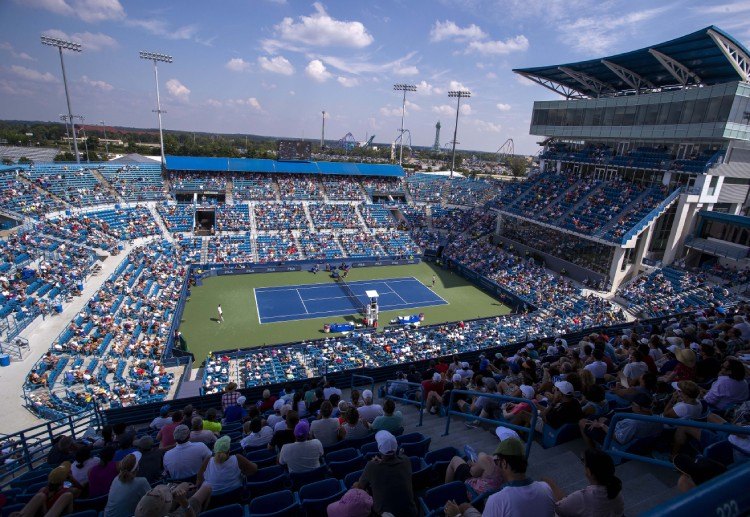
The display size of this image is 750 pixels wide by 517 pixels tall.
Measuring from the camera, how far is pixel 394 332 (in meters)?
23.1

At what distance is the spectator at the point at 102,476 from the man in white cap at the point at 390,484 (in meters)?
3.28

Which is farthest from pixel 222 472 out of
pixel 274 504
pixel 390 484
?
pixel 390 484

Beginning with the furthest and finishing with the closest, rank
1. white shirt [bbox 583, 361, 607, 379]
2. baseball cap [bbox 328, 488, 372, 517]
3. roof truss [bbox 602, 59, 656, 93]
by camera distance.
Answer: roof truss [bbox 602, 59, 656, 93] < white shirt [bbox 583, 361, 607, 379] < baseball cap [bbox 328, 488, 372, 517]

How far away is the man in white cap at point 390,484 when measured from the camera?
166 inches

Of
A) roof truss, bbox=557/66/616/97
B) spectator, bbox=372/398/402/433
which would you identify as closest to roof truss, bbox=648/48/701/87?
roof truss, bbox=557/66/616/97

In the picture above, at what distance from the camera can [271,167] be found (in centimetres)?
4778

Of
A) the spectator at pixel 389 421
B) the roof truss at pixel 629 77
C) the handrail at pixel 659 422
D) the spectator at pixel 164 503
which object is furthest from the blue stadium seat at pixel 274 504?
the roof truss at pixel 629 77

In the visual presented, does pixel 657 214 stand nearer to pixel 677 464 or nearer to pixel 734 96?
pixel 734 96

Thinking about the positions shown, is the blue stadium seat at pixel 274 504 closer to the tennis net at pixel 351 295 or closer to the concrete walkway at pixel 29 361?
the concrete walkway at pixel 29 361

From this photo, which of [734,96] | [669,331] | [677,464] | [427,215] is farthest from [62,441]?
[427,215]

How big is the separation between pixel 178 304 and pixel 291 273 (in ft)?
35.5

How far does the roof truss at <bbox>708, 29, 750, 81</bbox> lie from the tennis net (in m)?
25.9

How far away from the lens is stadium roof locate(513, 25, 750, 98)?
24984 millimetres

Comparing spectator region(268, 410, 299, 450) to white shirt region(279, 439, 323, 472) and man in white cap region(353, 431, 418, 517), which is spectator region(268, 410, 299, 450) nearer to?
white shirt region(279, 439, 323, 472)
